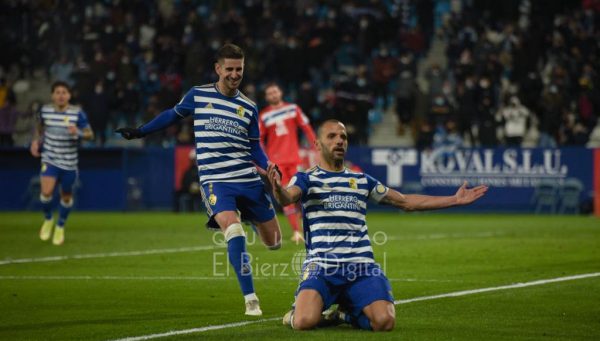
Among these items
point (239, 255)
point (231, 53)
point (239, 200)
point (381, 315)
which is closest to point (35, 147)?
point (239, 200)

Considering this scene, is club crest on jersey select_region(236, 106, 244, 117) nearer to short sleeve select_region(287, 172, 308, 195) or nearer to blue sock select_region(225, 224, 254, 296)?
blue sock select_region(225, 224, 254, 296)

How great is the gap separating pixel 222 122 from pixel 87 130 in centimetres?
843

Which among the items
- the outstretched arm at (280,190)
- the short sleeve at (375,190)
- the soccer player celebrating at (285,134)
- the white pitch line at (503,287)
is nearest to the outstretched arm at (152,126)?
the outstretched arm at (280,190)

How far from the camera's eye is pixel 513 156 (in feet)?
98.1

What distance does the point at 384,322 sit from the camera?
8.86 m

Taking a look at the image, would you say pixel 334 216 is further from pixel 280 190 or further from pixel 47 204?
pixel 47 204

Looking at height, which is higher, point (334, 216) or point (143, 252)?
point (334, 216)

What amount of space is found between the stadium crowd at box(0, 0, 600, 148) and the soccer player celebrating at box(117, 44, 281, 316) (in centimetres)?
1994

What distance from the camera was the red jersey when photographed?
19328mm

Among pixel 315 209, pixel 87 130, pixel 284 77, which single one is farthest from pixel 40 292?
pixel 284 77

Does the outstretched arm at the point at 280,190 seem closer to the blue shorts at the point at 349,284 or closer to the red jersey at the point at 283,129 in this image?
the blue shorts at the point at 349,284

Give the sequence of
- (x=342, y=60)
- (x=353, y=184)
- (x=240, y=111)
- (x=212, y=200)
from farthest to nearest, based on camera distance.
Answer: (x=342, y=60)
(x=240, y=111)
(x=212, y=200)
(x=353, y=184)

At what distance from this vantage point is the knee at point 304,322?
29.3 feet

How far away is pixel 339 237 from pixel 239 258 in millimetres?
1451
